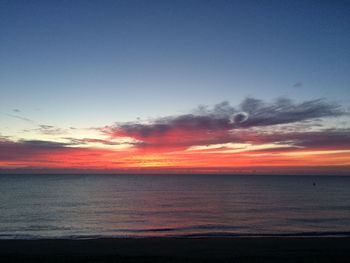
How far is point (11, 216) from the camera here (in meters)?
48.0

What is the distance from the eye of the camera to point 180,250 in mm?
25031

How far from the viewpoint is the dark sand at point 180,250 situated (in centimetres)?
2091

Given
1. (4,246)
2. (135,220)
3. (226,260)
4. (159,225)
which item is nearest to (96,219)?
(135,220)

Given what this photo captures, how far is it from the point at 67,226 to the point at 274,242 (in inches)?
941

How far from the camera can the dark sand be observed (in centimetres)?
2091

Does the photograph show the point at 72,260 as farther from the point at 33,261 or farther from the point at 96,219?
the point at 96,219

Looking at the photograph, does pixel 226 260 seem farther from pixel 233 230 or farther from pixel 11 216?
pixel 11 216

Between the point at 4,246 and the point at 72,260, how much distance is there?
966 cm

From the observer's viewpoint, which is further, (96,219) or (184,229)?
(96,219)

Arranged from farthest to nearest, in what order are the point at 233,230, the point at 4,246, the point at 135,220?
1. the point at 135,220
2. the point at 233,230
3. the point at 4,246

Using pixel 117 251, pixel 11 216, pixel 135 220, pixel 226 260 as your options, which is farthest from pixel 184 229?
pixel 11 216

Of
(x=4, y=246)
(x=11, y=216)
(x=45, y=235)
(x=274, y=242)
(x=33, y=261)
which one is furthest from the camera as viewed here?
(x=11, y=216)

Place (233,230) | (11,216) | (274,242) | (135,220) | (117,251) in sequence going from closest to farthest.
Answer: (117,251) → (274,242) → (233,230) → (135,220) → (11,216)

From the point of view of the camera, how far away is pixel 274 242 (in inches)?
1111
